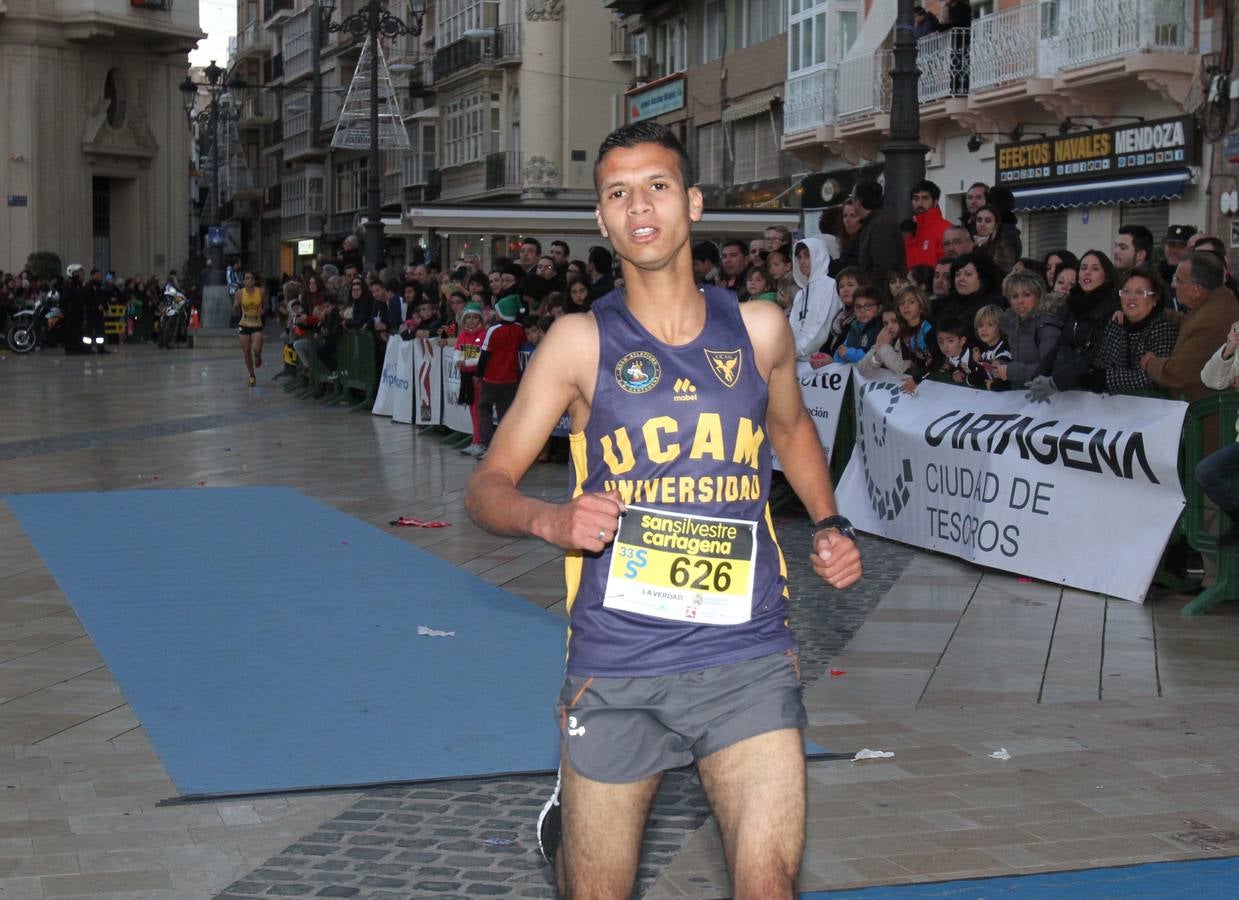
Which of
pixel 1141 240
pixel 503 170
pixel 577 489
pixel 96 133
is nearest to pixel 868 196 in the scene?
pixel 1141 240

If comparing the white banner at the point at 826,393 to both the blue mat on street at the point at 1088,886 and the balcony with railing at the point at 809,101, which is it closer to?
the blue mat on street at the point at 1088,886

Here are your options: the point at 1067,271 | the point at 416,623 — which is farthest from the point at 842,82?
the point at 416,623

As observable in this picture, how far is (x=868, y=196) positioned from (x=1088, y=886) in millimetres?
9254

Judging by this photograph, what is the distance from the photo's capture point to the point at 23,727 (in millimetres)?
6832

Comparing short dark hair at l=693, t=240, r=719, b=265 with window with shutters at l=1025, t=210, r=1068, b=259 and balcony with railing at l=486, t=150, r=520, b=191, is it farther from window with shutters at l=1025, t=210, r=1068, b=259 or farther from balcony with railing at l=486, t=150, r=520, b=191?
balcony with railing at l=486, t=150, r=520, b=191

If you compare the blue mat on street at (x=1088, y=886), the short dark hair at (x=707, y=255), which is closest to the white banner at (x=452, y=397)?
the short dark hair at (x=707, y=255)

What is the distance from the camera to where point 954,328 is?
11391 mm

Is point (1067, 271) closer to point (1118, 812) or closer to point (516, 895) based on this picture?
point (1118, 812)

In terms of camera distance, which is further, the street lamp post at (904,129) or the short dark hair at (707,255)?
the short dark hair at (707,255)

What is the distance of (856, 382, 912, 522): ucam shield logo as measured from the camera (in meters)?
11.7

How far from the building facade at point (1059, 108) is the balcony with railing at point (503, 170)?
74.4 ft

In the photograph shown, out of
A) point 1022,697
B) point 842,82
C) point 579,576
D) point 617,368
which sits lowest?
point 1022,697

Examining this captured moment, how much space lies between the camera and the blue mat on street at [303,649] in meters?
6.36

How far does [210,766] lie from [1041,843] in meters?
2.78
